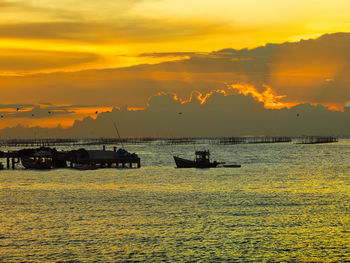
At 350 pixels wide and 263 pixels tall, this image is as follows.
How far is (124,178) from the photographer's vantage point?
300ft

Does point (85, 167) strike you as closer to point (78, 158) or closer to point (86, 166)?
point (86, 166)

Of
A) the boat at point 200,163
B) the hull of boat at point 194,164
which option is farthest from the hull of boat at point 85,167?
the boat at point 200,163

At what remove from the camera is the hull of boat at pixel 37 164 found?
374 ft

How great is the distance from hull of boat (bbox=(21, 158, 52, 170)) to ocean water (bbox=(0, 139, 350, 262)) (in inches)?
1367

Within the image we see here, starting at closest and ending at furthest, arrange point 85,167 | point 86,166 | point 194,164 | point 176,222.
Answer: point 176,222, point 194,164, point 85,167, point 86,166

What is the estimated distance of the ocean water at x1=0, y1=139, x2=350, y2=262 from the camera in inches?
1336

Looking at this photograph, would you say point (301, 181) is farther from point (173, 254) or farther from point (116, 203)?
point (173, 254)

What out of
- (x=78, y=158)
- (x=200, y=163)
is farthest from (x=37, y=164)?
(x=200, y=163)

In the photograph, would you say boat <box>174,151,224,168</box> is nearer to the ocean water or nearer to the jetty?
the jetty

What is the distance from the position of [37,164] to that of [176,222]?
76.1 m

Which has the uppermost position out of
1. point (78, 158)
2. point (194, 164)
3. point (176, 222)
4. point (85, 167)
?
point (78, 158)

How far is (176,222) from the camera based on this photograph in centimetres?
4503

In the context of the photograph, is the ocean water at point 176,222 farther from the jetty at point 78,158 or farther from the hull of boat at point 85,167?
the jetty at point 78,158

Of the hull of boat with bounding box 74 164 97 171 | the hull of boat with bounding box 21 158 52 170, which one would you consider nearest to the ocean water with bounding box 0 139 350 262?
the hull of boat with bounding box 74 164 97 171
